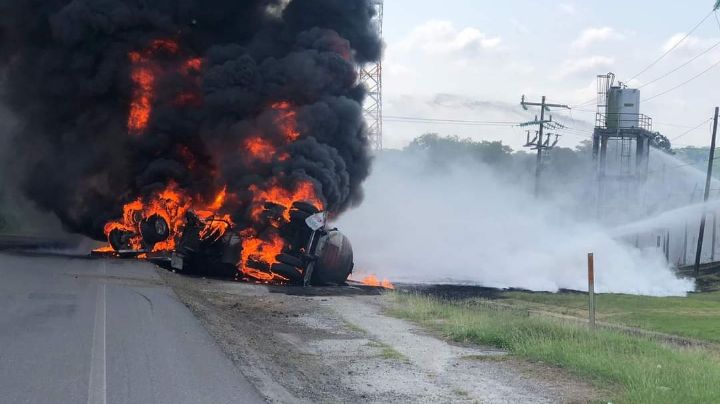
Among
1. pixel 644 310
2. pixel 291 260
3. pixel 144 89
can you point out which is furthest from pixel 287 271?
pixel 144 89

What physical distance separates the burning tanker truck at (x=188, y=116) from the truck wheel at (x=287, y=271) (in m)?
1.70

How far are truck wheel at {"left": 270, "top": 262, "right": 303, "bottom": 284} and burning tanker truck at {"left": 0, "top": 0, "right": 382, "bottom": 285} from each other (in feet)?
5.56

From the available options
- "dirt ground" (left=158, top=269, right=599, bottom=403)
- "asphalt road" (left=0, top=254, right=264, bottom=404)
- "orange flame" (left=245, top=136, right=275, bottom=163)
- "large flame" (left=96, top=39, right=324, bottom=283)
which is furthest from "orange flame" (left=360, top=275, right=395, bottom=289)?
"asphalt road" (left=0, top=254, right=264, bottom=404)

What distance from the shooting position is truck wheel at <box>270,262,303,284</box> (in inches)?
963

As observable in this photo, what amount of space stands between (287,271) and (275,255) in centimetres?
101

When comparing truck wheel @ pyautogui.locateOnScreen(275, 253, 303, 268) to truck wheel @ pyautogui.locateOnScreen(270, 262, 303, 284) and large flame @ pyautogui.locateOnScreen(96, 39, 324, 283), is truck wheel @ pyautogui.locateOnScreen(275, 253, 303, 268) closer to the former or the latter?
truck wheel @ pyautogui.locateOnScreen(270, 262, 303, 284)

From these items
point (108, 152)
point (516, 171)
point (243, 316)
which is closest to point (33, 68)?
point (108, 152)

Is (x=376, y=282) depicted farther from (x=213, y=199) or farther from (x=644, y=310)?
(x=644, y=310)

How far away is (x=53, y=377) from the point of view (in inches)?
341

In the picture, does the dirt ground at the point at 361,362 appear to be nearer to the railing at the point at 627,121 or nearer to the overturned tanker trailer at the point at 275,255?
the overturned tanker trailer at the point at 275,255

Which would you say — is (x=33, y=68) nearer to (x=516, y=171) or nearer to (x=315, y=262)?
(x=315, y=262)

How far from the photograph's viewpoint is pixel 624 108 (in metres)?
57.9

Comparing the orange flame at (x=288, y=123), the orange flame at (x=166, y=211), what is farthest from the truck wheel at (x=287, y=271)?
the orange flame at (x=288, y=123)

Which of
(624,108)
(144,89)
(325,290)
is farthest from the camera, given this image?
(624,108)
